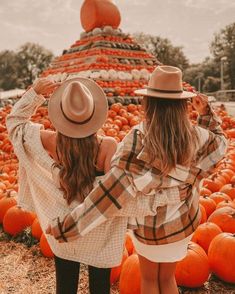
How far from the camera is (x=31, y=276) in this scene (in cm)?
359

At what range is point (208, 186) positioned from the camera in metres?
5.51

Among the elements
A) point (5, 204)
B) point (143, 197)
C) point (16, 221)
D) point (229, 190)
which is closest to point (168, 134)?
point (143, 197)

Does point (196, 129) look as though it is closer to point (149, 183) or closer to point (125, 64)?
point (149, 183)

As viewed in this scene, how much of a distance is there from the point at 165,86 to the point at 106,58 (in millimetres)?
14806

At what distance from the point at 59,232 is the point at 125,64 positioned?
15.6 m

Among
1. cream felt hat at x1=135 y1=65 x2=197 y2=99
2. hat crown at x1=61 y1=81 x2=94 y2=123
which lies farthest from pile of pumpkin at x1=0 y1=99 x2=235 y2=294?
hat crown at x1=61 y1=81 x2=94 y2=123

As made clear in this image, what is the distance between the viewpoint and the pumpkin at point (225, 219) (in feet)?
12.9

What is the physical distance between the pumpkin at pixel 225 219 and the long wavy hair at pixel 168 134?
2034mm

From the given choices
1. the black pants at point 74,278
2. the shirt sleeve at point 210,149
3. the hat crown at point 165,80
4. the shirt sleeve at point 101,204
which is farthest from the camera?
the black pants at point 74,278

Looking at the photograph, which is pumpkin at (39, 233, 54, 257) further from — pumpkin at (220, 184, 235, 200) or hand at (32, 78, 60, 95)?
pumpkin at (220, 184, 235, 200)

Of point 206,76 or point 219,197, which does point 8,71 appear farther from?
point 219,197

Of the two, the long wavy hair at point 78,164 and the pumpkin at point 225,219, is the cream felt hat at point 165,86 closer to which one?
the long wavy hair at point 78,164

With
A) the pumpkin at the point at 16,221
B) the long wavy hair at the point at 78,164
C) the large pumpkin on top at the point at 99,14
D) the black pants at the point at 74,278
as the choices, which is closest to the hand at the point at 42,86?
the long wavy hair at the point at 78,164

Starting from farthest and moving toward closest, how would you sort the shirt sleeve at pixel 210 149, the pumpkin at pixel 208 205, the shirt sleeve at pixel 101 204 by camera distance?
the pumpkin at pixel 208 205 < the shirt sleeve at pixel 210 149 < the shirt sleeve at pixel 101 204
